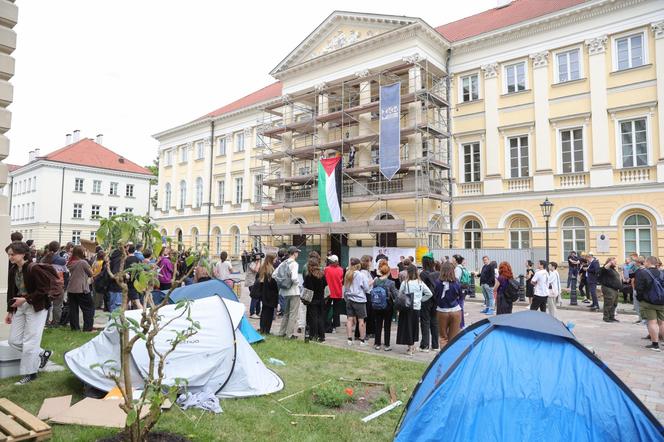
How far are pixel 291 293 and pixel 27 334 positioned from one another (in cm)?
443

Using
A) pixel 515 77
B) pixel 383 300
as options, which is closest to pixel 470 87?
pixel 515 77

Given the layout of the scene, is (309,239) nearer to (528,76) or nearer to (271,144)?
(271,144)

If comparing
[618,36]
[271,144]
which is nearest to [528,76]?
[618,36]

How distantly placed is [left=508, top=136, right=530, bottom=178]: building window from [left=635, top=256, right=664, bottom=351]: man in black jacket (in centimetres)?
1382

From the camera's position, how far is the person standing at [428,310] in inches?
307

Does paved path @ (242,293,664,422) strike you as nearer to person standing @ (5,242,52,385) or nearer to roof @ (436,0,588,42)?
person standing @ (5,242,52,385)

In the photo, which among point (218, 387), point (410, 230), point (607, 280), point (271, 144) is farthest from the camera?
point (271, 144)

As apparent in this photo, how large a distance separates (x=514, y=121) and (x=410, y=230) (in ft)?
24.9

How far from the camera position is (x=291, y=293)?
8.79 m

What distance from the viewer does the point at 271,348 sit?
7.90m

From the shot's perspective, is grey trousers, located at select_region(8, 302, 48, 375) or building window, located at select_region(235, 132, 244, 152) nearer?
grey trousers, located at select_region(8, 302, 48, 375)

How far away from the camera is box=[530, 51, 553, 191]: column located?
20.4 m

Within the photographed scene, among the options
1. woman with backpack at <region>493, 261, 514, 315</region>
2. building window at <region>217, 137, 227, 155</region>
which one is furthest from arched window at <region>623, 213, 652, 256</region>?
building window at <region>217, 137, 227, 155</region>

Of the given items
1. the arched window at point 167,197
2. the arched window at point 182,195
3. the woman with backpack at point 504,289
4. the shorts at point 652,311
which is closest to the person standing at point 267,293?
the woman with backpack at point 504,289
